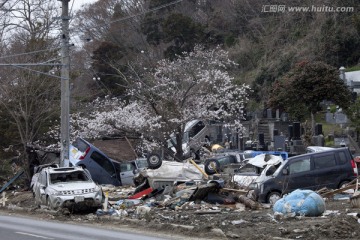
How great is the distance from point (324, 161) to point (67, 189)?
30.6 feet

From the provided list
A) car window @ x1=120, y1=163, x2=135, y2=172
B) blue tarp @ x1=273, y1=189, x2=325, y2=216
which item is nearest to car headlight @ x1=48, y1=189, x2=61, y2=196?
blue tarp @ x1=273, y1=189, x2=325, y2=216

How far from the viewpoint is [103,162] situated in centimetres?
3766

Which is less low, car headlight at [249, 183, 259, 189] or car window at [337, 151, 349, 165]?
car window at [337, 151, 349, 165]

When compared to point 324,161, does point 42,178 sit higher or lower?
lower

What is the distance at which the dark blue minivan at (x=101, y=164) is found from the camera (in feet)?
119

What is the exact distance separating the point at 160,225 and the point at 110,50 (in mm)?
44305

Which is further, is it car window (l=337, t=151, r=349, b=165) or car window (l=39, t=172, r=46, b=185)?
car window (l=39, t=172, r=46, b=185)

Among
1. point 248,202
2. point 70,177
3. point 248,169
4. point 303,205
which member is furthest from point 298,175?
point 70,177

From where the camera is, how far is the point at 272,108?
48469 millimetres

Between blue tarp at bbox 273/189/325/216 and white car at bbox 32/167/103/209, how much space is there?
810cm

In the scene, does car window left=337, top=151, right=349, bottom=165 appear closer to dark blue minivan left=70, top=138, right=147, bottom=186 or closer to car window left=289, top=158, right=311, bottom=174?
car window left=289, top=158, right=311, bottom=174

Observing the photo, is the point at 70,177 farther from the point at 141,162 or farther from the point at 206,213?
the point at 141,162

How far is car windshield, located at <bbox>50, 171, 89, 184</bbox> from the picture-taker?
2645 cm

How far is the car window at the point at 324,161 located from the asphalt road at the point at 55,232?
867cm
